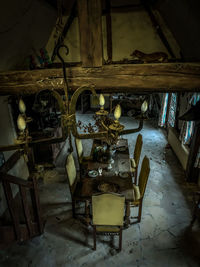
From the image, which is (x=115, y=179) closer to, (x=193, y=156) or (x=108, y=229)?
(x=108, y=229)

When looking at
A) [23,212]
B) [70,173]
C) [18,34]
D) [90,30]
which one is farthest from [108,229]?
[18,34]

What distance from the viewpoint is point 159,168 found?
185 inches

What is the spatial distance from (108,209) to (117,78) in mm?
1768

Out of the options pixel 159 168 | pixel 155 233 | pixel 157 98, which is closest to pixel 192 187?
pixel 159 168

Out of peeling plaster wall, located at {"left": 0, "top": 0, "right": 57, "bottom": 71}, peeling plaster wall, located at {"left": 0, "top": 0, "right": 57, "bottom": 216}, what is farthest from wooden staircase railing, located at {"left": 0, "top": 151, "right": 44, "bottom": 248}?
peeling plaster wall, located at {"left": 0, "top": 0, "right": 57, "bottom": 71}

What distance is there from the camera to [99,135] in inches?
70.8

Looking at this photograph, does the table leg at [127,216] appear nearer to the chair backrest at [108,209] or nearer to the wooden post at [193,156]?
the chair backrest at [108,209]

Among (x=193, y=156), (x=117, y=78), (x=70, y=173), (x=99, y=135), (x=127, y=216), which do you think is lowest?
(x=127, y=216)

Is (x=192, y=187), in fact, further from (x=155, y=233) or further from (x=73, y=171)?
(x=73, y=171)

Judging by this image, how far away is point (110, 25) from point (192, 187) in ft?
13.4

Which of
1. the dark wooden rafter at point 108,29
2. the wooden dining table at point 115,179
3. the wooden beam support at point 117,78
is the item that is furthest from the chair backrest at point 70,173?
the dark wooden rafter at point 108,29

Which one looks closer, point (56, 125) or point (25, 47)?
point (25, 47)

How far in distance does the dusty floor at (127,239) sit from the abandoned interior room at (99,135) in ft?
0.05

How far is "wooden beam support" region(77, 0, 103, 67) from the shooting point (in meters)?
1.35
